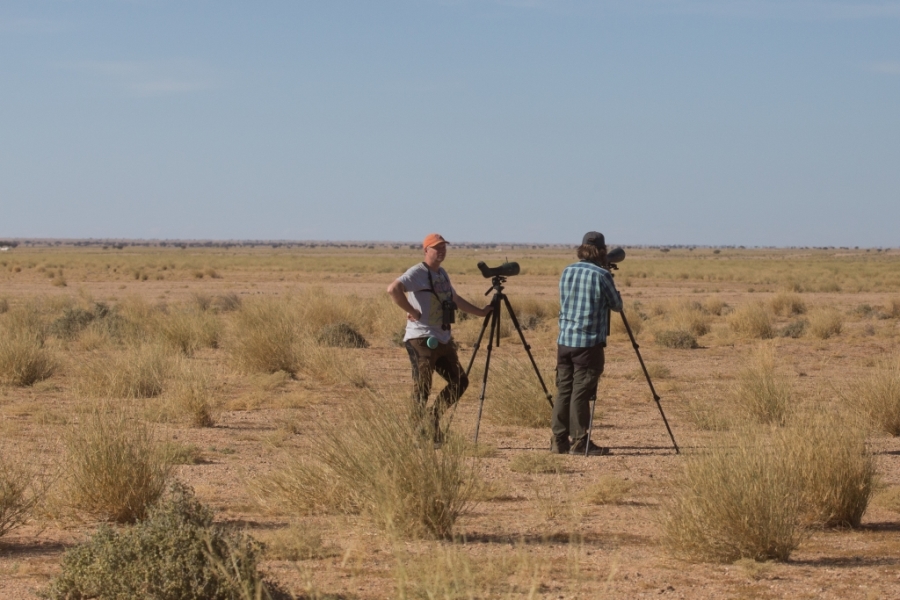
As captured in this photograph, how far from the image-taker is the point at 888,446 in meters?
11.2

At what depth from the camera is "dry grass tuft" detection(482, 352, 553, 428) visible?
12.4 m

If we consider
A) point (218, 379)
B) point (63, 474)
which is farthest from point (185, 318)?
point (63, 474)

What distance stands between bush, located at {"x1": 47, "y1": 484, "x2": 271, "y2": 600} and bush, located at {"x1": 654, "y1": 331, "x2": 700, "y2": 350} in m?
17.5

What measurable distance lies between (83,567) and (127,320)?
18369mm

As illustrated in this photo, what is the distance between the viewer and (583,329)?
9.93 metres

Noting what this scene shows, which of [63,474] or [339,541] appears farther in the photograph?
[63,474]

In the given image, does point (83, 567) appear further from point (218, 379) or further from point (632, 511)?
point (218, 379)

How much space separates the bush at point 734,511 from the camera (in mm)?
6574

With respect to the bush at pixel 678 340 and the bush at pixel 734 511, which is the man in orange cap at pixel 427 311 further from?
the bush at pixel 678 340

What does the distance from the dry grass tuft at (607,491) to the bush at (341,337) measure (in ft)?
39.7

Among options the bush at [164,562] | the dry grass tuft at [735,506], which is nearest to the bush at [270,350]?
the dry grass tuft at [735,506]

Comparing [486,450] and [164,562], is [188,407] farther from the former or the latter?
[164,562]

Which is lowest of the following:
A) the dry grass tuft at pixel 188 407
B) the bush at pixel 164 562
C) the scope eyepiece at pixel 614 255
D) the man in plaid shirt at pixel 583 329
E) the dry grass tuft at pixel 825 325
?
the dry grass tuft at pixel 188 407

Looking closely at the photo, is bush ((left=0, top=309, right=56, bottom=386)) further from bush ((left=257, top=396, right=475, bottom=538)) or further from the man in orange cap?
bush ((left=257, top=396, right=475, bottom=538))
